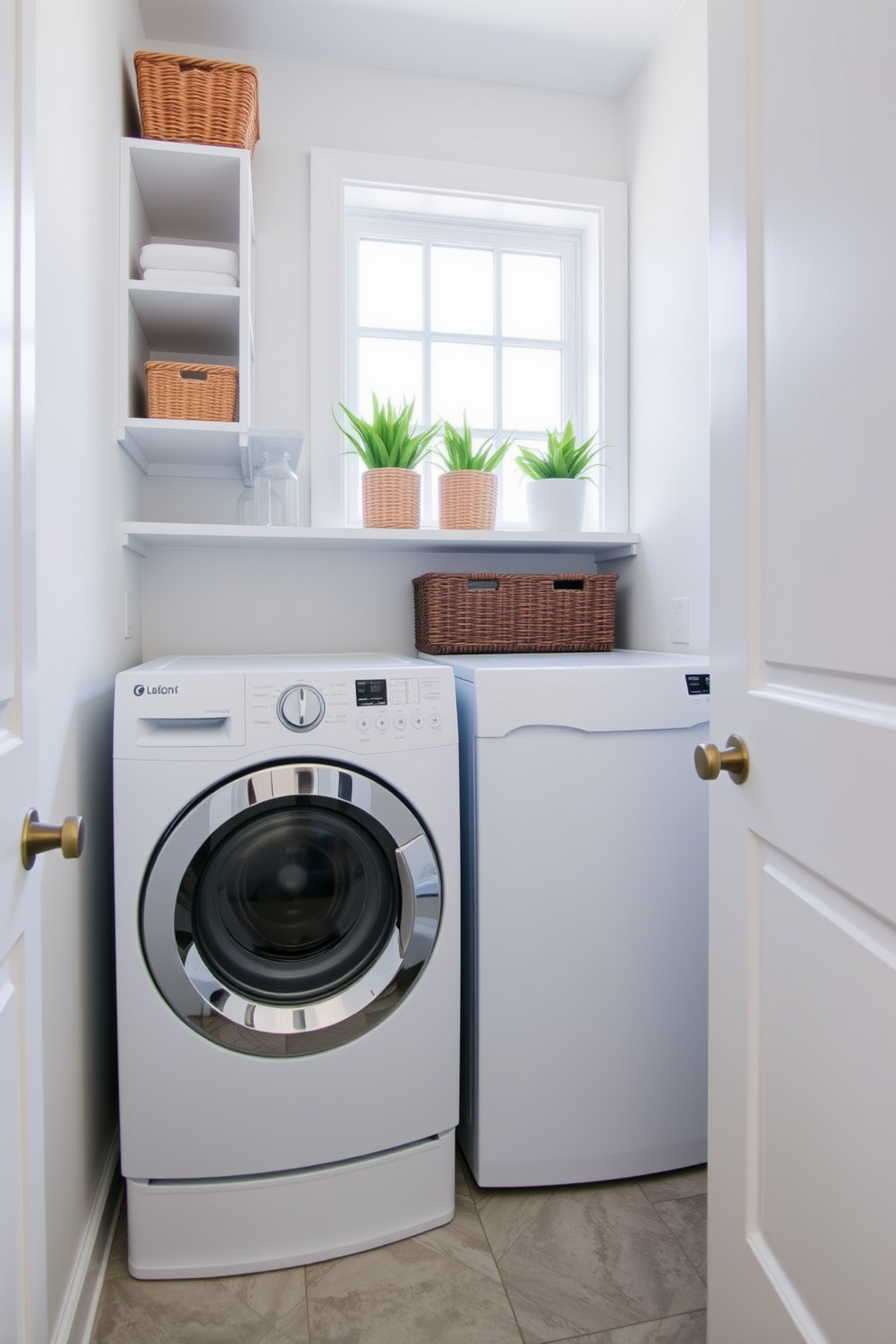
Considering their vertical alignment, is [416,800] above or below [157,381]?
below

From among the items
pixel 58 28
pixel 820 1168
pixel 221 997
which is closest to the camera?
pixel 820 1168

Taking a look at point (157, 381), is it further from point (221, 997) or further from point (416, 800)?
point (221, 997)

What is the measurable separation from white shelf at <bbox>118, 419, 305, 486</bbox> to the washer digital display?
2.25 feet

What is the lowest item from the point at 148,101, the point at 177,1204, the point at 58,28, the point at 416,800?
the point at 177,1204

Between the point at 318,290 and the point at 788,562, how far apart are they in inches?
67.3

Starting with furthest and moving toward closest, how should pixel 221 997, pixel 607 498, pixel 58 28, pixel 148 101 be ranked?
pixel 607 498
pixel 148 101
pixel 221 997
pixel 58 28

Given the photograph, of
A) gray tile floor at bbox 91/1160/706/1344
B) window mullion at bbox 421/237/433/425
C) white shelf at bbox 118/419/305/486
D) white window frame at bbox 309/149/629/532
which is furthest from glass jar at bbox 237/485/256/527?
gray tile floor at bbox 91/1160/706/1344

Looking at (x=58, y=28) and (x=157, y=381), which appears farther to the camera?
(x=157, y=381)

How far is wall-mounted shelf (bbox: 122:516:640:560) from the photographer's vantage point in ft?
6.15

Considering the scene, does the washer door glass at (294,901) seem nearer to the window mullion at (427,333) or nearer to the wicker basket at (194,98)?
the window mullion at (427,333)

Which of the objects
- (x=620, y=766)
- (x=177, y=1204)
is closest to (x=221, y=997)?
(x=177, y=1204)

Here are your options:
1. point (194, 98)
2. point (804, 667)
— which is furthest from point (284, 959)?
point (194, 98)

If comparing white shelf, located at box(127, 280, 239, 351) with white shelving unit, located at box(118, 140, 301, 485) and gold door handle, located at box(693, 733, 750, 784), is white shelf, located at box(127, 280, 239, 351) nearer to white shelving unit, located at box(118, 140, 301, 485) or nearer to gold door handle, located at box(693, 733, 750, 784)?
white shelving unit, located at box(118, 140, 301, 485)

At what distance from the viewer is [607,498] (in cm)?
230
